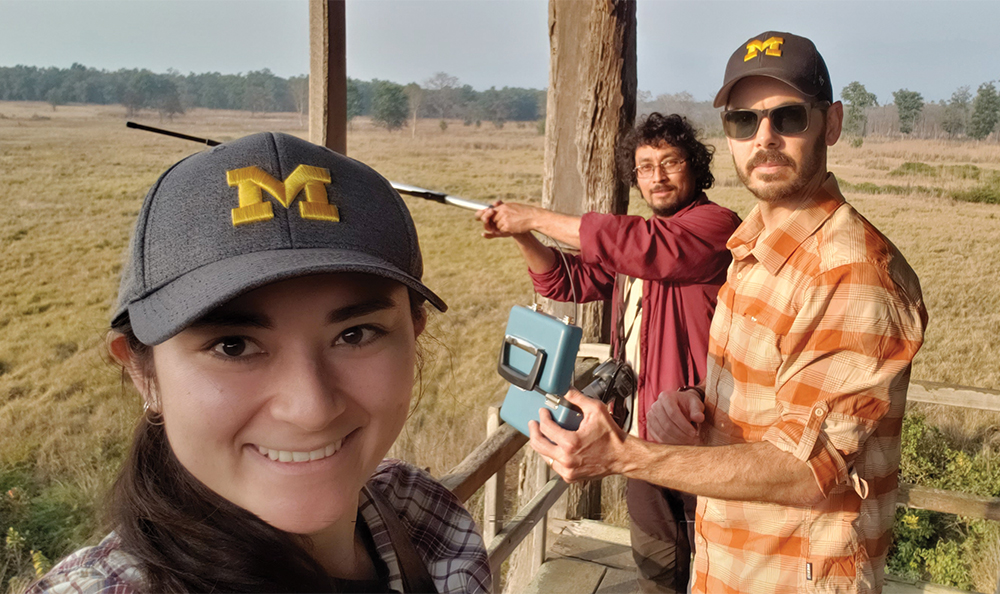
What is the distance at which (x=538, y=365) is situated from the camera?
1.56m

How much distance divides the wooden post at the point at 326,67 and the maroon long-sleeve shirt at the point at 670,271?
990 mm

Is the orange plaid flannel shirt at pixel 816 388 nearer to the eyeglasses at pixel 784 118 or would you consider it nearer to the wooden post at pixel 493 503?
the eyeglasses at pixel 784 118

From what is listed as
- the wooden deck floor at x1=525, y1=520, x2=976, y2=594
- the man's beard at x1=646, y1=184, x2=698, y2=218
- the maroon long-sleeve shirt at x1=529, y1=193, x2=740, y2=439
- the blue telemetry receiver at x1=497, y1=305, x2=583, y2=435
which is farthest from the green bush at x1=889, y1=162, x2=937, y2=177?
the blue telemetry receiver at x1=497, y1=305, x2=583, y2=435

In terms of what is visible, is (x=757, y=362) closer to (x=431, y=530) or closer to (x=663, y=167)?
(x=431, y=530)

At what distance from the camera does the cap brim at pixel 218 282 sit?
0.64 m

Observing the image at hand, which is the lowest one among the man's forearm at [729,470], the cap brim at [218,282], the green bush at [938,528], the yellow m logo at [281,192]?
the green bush at [938,528]

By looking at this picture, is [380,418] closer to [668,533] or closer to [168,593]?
[168,593]

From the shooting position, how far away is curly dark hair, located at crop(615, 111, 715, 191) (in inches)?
102

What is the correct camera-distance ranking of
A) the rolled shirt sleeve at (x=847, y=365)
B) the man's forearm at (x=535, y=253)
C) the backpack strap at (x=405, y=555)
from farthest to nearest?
the man's forearm at (x=535, y=253) < the rolled shirt sleeve at (x=847, y=365) < the backpack strap at (x=405, y=555)

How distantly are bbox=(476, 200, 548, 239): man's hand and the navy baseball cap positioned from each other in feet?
5.43

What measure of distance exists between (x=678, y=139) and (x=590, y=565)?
6.49 ft

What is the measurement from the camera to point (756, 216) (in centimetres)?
175

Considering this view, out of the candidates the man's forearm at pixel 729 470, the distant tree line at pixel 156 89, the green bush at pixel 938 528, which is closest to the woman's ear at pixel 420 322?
the man's forearm at pixel 729 470

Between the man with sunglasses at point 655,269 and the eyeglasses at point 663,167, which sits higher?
the eyeglasses at point 663,167
